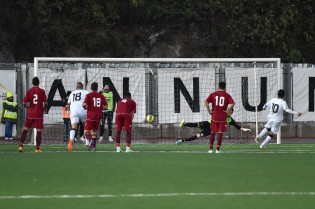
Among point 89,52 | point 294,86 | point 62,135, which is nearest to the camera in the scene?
point 62,135

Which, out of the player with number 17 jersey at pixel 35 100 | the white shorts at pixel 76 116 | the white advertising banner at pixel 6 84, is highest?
the white advertising banner at pixel 6 84

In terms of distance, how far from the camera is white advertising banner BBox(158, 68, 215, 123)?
37.3m

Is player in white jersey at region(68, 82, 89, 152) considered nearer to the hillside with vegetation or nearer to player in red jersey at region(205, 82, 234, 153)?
player in red jersey at region(205, 82, 234, 153)

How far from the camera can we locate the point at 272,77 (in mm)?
37938

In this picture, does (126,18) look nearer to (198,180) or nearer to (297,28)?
(297,28)

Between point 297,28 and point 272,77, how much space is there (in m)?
8.03

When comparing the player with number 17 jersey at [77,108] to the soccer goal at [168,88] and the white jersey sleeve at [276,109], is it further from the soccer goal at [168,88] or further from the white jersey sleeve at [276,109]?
the soccer goal at [168,88]

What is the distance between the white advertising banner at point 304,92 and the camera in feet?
129

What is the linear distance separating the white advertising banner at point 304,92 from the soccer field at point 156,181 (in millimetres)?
15443

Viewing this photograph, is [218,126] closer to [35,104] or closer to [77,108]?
[35,104]

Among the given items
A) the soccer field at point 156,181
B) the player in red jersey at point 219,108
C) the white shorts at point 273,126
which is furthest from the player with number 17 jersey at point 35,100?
the white shorts at point 273,126

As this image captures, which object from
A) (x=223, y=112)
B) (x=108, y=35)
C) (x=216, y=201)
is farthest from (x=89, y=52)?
(x=216, y=201)

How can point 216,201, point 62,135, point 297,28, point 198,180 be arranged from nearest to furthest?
point 216,201
point 198,180
point 62,135
point 297,28

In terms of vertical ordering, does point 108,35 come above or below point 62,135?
above
